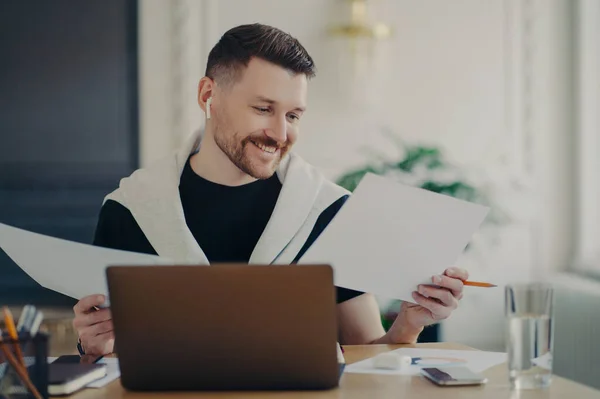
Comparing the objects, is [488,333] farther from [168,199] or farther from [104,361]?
[104,361]

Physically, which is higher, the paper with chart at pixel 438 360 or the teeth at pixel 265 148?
the teeth at pixel 265 148

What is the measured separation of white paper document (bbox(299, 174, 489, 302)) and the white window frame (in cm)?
271

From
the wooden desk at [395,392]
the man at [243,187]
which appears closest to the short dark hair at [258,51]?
the man at [243,187]

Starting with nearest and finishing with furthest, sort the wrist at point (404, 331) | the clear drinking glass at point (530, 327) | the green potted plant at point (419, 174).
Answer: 1. the clear drinking glass at point (530, 327)
2. the wrist at point (404, 331)
3. the green potted plant at point (419, 174)

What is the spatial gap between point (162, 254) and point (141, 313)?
2.71 ft

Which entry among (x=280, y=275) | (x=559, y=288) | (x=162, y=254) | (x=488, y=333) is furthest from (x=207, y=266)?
(x=488, y=333)

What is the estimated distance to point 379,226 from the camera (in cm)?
143

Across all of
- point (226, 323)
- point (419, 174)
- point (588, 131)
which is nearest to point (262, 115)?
point (226, 323)

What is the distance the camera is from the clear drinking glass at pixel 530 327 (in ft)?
3.95

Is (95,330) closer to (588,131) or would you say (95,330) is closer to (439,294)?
(439,294)

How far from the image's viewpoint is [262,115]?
6.23 ft

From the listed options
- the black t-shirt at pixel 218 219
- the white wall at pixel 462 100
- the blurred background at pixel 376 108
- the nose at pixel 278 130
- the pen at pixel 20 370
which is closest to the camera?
the pen at pixel 20 370

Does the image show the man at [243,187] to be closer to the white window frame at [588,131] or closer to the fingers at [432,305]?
the fingers at [432,305]

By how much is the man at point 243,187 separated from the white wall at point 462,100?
187cm
